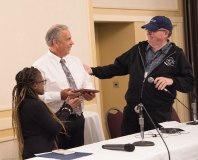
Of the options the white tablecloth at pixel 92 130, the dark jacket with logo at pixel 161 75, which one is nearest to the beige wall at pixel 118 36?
the white tablecloth at pixel 92 130

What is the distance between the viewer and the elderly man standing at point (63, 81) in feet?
13.5

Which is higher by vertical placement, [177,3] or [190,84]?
[177,3]

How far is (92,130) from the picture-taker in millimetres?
5230

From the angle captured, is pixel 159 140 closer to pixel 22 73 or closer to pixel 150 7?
pixel 22 73

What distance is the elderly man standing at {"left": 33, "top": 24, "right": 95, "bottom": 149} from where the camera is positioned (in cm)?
411

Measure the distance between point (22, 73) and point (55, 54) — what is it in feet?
2.46

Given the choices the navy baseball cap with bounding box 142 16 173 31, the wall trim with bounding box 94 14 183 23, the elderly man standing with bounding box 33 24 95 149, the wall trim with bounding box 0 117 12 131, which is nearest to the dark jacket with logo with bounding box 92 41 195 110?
the navy baseball cap with bounding box 142 16 173 31

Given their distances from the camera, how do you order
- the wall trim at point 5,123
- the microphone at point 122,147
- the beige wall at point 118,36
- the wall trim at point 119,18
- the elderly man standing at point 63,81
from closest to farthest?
the microphone at point 122,147 → the elderly man standing at point 63,81 → the wall trim at point 5,123 → the wall trim at point 119,18 → the beige wall at point 118,36

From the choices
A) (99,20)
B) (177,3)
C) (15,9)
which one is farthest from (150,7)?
(15,9)

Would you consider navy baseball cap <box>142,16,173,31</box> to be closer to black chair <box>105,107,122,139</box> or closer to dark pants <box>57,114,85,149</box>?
black chair <box>105,107,122,139</box>

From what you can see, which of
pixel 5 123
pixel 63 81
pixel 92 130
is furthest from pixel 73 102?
pixel 5 123

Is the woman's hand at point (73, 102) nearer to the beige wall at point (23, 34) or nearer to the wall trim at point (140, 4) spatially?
the beige wall at point (23, 34)

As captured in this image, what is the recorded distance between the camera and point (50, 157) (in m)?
2.93

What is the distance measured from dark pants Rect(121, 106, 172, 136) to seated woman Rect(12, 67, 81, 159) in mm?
849
